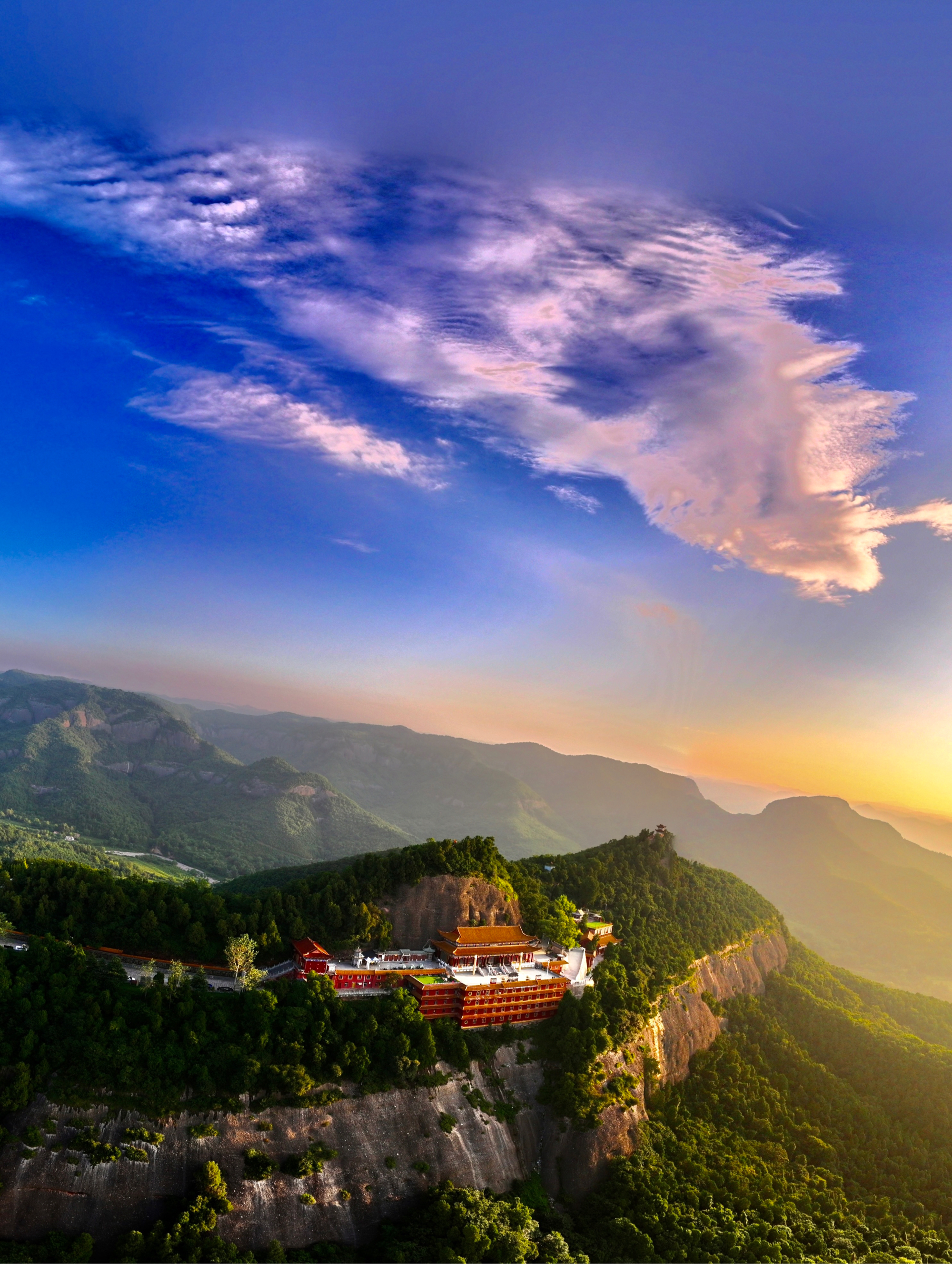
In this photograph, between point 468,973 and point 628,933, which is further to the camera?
point 628,933

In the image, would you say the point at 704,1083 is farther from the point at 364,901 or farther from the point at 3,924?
the point at 3,924

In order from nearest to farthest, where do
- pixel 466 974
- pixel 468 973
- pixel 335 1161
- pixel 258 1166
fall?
pixel 258 1166 → pixel 335 1161 → pixel 466 974 → pixel 468 973

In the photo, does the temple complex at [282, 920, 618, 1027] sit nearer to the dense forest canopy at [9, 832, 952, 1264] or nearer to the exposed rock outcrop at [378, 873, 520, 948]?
the exposed rock outcrop at [378, 873, 520, 948]

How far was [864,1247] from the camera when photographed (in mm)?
→ 43812

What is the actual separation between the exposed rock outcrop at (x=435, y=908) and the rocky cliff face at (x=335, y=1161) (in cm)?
1094

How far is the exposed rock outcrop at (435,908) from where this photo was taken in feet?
186

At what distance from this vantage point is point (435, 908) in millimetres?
57844

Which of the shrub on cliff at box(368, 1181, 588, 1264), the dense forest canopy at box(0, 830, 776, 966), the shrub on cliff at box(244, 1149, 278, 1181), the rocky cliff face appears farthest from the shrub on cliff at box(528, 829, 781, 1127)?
the shrub on cliff at box(244, 1149, 278, 1181)

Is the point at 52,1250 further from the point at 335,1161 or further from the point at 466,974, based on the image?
the point at 466,974

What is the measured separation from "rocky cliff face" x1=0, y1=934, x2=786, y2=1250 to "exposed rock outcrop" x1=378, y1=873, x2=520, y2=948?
10.9 metres

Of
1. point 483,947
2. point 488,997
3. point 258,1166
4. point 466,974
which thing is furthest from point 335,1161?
point 483,947

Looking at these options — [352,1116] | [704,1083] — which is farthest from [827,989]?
[352,1116]

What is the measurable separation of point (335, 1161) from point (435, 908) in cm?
2024

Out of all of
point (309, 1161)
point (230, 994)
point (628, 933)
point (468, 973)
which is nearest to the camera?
point (309, 1161)
